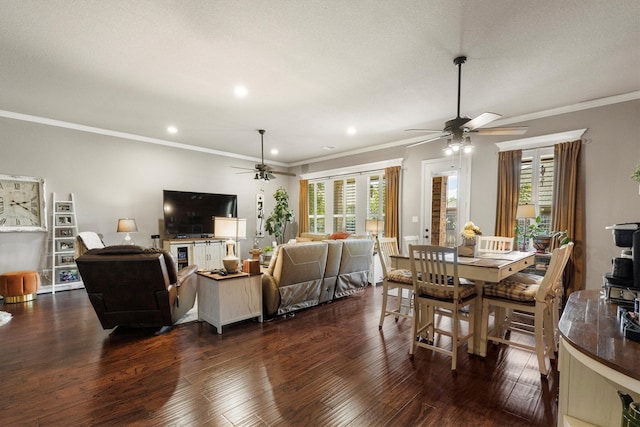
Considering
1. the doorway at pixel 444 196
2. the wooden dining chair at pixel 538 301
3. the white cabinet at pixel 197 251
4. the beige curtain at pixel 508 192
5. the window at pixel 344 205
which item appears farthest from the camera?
the window at pixel 344 205

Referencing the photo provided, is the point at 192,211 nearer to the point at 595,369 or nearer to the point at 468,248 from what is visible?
the point at 468,248

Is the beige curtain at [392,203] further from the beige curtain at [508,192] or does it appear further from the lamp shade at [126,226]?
the lamp shade at [126,226]

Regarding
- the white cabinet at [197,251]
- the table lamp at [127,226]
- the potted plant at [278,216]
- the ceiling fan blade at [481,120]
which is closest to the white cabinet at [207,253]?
the white cabinet at [197,251]

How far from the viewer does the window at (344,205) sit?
7.28m

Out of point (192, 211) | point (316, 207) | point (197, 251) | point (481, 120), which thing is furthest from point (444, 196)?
point (192, 211)

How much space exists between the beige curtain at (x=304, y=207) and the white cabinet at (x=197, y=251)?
2403 millimetres

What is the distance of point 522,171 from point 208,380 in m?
5.17

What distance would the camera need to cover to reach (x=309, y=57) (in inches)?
115

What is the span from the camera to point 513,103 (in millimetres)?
4117

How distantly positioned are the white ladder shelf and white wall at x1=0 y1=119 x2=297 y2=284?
0.12 m

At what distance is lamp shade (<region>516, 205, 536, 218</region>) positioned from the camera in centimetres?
414

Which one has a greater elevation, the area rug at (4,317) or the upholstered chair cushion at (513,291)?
the upholstered chair cushion at (513,291)

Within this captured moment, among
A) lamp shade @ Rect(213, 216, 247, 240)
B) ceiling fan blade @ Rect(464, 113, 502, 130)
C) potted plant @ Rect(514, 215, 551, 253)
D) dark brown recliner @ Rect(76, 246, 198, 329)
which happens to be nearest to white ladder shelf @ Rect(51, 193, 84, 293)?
dark brown recliner @ Rect(76, 246, 198, 329)

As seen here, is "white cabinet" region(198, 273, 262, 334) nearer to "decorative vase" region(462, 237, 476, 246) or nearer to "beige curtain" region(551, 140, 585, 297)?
"decorative vase" region(462, 237, 476, 246)
